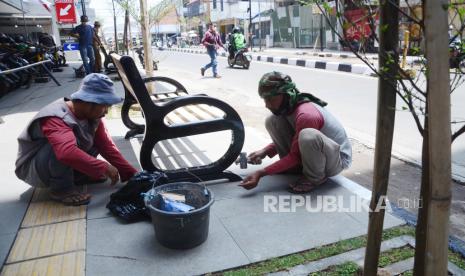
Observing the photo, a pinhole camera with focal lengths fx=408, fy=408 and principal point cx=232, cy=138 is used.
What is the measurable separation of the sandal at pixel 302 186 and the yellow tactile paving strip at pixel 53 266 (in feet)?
4.99

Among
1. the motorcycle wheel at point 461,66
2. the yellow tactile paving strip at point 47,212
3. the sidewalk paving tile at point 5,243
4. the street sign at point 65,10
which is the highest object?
the street sign at point 65,10

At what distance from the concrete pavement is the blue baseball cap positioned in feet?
2.51

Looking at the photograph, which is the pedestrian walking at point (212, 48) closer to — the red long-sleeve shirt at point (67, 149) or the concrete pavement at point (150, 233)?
the concrete pavement at point (150, 233)

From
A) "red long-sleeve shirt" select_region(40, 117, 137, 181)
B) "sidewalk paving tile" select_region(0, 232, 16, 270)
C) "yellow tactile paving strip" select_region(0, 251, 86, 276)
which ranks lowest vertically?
"yellow tactile paving strip" select_region(0, 251, 86, 276)

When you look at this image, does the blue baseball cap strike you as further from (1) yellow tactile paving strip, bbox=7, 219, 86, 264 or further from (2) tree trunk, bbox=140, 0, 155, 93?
(2) tree trunk, bbox=140, 0, 155, 93

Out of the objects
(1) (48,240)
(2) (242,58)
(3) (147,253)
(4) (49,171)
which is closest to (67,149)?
(4) (49,171)

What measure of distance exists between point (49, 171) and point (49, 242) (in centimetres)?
62

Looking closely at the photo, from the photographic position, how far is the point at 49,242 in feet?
8.00

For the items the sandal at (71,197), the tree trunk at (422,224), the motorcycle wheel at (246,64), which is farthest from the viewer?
the motorcycle wheel at (246,64)

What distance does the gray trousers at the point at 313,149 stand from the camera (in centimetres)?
280

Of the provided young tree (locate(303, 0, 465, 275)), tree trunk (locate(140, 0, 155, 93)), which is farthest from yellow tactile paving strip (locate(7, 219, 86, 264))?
tree trunk (locate(140, 0, 155, 93))

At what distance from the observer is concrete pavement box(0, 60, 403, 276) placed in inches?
87.1

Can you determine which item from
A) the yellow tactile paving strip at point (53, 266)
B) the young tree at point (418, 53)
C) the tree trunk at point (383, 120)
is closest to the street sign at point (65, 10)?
the yellow tactile paving strip at point (53, 266)
